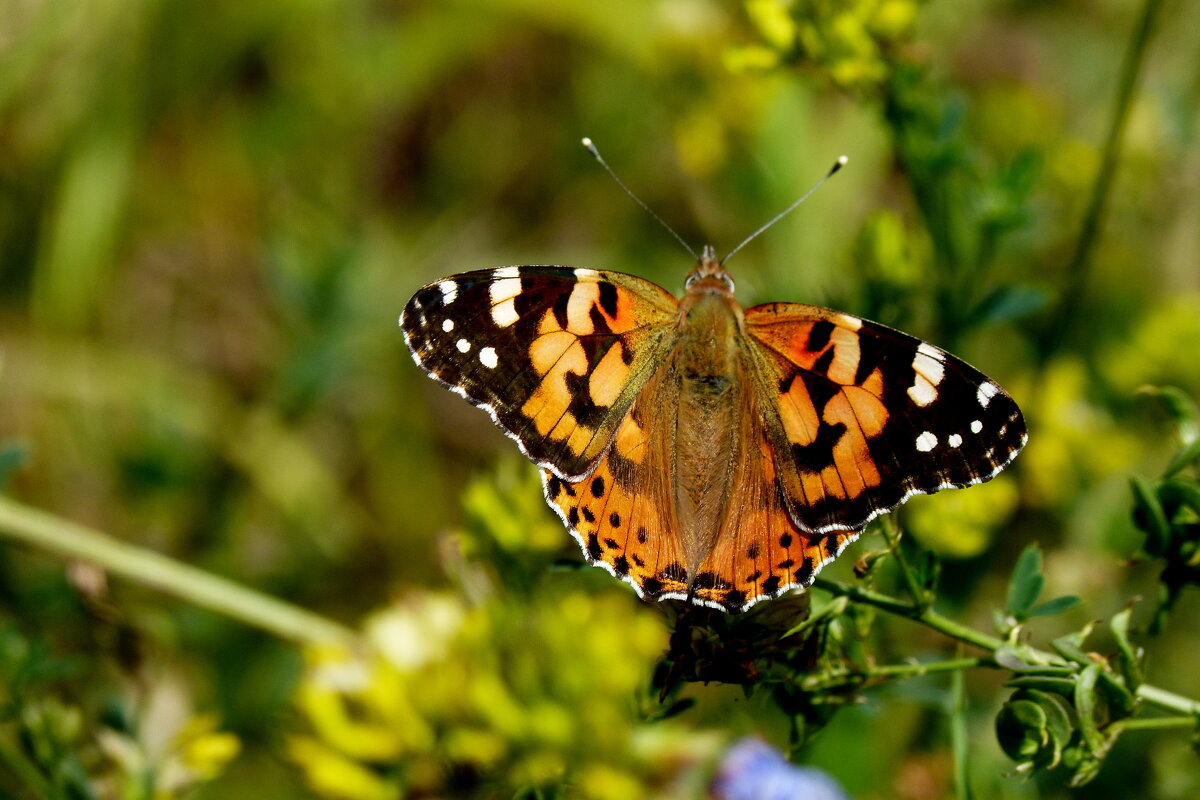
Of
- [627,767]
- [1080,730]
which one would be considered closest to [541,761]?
[627,767]

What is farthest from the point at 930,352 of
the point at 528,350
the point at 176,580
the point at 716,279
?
the point at 176,580

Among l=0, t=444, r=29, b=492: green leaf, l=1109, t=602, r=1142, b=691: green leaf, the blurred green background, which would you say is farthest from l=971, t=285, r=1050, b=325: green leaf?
l=0, t=444, r=29, b=492: green leaf

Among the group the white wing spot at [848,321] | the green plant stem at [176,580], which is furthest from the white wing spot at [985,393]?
the green plant stem at [176,580]

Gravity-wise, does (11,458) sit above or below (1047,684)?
above

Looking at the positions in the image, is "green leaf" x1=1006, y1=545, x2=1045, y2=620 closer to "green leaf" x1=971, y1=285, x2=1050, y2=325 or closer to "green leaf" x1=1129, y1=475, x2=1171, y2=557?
"green leaf" x1=1129, y1=475, x2=1171, y2=557

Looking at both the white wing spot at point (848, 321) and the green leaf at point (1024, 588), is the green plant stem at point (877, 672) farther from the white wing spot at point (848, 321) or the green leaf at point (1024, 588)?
the white wing spot at point (848, 321)

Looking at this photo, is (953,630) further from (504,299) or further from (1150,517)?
(504,299)

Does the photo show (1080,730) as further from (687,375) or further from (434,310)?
(434,310)
